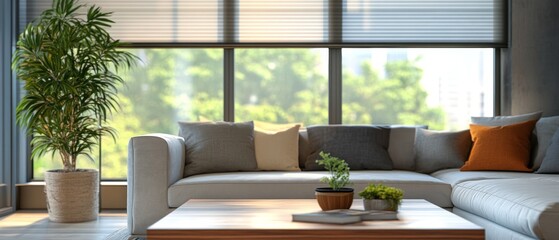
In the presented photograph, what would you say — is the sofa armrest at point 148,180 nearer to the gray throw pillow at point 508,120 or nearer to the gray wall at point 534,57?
the gray throw pillow at point 508,120

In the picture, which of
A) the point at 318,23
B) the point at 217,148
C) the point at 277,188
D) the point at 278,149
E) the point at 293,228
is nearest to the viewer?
the point at 293,228

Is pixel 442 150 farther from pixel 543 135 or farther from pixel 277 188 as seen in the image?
pixel 277 188

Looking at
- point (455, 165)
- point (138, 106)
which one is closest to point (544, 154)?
point (455, 165)

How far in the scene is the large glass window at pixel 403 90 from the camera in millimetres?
6465

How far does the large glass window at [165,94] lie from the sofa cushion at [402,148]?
5.22 feet

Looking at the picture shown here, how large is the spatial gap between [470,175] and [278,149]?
135cm

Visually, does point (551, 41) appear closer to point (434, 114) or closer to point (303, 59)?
point (434, 114)

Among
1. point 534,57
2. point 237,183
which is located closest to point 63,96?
point 237,183

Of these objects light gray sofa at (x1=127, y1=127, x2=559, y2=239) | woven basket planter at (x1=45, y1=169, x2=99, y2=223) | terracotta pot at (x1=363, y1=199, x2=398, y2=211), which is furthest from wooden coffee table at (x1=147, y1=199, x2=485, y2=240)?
woven basket planter at (x1=45, y1=169, x2=99, y2=223)

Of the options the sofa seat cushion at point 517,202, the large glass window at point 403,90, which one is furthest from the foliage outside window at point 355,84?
the sofa seat cushion at point 517,202

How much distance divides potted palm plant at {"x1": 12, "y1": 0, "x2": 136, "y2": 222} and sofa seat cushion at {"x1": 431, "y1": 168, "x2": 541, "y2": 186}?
2562 mm

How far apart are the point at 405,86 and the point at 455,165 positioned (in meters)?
1.22

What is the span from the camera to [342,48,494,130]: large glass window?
21.2 ft

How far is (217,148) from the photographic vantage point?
531 centimetres
